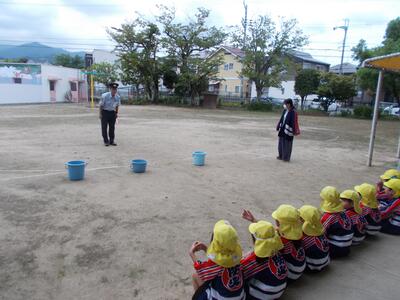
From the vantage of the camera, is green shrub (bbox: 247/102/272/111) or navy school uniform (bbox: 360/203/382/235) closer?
navy school uniform (bbox: 360/203/382/235)

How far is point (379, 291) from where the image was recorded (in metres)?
2.76

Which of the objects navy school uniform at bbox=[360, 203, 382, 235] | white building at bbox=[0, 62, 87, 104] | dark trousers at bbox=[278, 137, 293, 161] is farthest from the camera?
white building at bbox=[0, 62, 87, 104]

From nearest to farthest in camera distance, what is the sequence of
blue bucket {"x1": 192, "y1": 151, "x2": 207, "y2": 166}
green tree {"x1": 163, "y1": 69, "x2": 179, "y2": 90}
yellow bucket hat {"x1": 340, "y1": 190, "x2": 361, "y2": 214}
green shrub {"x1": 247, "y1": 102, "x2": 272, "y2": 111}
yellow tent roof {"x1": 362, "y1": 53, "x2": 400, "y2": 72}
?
1. yellow bucket hat {"x1": 340, "y1": 190, "x2": 361, "y2": 214}
2. yellow tent roof {"x1": 362, "y1": 53, "x2": 400, "y2": 72}
3. blue bucket {"x1": 192, "y1": 151, "x2": 207, "y2": 166}
4. green shrub {"x1": 247, "y1": 102, "x2": 272, "y2": 111}
5. green tree {"x1": 163, "y1": 69, "x2": 179, "y2": 90}

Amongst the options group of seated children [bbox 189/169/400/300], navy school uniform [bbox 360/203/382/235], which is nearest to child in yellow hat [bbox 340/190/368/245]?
group of seated children [bbox 189/169/400/300]

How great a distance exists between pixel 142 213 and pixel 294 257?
6.98 feet

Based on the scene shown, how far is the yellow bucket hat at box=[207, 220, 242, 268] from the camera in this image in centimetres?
223

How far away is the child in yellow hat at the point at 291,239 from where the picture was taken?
2.70 m

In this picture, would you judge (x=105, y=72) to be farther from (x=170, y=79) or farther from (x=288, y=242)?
(x=288, y=242)

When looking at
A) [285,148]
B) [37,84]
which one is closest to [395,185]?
[285,148]

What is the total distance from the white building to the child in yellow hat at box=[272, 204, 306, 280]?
28.5 m

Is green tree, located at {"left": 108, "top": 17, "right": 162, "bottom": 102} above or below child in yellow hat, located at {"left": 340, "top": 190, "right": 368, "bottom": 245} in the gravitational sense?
above

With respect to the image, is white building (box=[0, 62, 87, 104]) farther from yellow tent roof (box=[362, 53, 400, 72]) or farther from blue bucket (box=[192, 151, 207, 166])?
yellow tent roof (box=[362, 53, 400, 72])

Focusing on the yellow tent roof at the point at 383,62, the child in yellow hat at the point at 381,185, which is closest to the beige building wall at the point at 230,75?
the yellow tent roof at the point at 383,62

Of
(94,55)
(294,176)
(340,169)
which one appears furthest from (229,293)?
(94,55)
